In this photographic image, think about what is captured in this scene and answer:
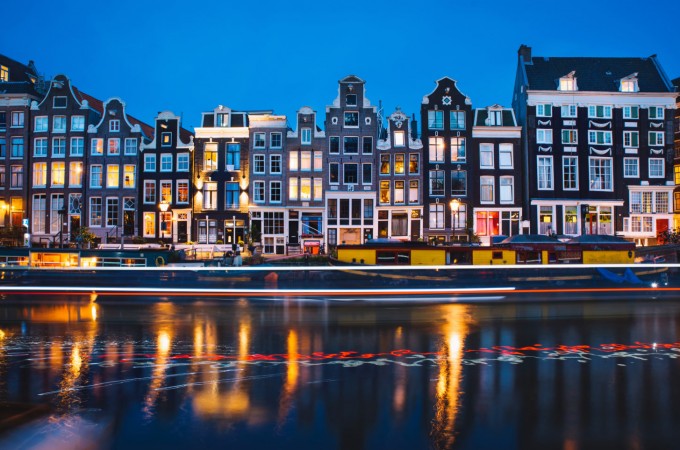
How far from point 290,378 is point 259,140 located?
156ft

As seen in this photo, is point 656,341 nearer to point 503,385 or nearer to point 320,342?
point 503,385

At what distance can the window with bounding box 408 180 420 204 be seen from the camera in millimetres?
54719

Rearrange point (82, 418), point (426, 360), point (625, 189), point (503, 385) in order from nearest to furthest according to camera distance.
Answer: point (82, 418) → point (503, 385) → point (426, 360) → point (625, 189)

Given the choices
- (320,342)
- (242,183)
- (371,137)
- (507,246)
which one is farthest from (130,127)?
(320,342)

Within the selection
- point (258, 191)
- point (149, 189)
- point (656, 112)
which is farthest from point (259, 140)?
point (656, 112)

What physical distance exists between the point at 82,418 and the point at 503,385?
24.3 feet

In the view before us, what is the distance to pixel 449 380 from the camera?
34.6ft

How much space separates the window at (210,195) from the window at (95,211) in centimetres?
1126

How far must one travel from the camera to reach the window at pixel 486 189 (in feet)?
180

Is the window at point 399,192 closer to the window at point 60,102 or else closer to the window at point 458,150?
the window at point 458,150

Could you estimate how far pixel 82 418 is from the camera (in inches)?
337

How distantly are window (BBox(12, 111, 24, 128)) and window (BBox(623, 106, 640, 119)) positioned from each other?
63.9m

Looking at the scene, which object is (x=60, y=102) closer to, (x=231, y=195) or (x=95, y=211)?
(x=95, y=211)

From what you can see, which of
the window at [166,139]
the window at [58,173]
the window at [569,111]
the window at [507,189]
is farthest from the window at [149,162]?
the window at [569,111]
